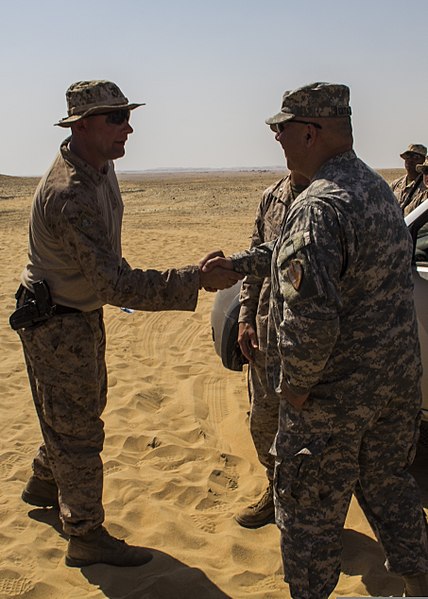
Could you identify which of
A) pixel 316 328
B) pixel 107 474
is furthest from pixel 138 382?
pixel 316 328

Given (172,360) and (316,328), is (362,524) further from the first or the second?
(172,360)

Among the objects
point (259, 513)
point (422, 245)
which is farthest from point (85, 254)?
point (422, 245)

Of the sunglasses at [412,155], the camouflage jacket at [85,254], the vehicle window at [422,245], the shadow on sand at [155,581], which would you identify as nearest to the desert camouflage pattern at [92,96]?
the camouflage jacket at [85,254]

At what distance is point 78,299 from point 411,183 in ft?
16.2

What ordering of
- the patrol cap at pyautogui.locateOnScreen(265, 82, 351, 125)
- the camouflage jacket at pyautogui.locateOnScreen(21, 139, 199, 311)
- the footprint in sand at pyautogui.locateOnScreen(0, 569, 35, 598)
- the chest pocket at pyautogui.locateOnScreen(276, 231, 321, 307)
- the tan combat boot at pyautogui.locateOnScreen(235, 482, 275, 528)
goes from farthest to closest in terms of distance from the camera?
the tan combat boot at pyautogui.locateOnScreen(235, 482, 275, 528)
the footprint in sand at pyautogui.locateOnScreen(0, 569, 35, 598)
the camouflage jacket at pyautogui.locateOnScreen(21, 139, 199, 311)
the patrol cap at pyautogui.locateOnScreen(265, 82, 351, 125)
the chest pocket at pyautogui.locateOnScreen(276, 231, 321, 307)

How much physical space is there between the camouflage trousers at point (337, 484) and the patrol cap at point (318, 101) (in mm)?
1078

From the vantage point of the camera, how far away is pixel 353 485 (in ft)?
9.40

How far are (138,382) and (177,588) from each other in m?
3.11

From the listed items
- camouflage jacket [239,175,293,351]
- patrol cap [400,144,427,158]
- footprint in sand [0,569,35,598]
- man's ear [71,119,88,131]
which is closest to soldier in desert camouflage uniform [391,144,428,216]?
patrol cap [400,144,427,158]

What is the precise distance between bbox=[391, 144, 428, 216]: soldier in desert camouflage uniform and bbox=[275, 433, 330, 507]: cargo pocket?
4545mm

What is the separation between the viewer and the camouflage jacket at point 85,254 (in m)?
3.24

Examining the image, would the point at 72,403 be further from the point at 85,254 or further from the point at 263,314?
the point at 263,314

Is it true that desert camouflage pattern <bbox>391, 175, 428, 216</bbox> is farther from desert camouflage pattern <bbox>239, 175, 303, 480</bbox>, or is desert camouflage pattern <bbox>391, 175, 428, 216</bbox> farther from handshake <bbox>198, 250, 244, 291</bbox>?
handshake <bbox>198, 250, 244, 291</bbox>

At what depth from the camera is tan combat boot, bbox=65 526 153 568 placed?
3.66 m
